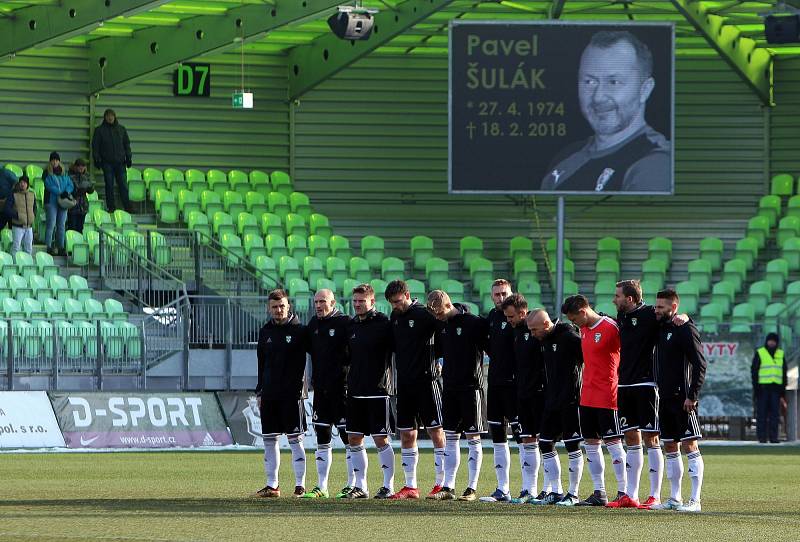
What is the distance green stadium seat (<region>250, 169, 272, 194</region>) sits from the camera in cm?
3312

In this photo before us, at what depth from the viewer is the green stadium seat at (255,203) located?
32250 mm

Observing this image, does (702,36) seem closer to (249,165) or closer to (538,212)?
(538,212)

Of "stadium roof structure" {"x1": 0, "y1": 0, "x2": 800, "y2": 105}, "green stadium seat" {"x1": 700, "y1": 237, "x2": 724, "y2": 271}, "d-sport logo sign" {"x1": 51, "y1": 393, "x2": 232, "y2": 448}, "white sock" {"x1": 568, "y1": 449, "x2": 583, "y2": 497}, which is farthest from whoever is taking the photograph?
"green stadium seat" {"x1": 700, "y1": 237, "x2": 724, "y2": 271}

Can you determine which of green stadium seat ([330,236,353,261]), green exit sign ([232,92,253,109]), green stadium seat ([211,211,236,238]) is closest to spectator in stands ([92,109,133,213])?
green stadium seat ([211,211,236,238])

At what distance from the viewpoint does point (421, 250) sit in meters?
32.6

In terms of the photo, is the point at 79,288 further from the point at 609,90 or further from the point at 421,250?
the point at 609,90

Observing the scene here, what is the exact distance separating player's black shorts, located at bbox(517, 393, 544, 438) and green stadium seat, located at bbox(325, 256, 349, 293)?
51.9 ft

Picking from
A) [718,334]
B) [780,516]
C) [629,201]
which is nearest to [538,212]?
[629,201]

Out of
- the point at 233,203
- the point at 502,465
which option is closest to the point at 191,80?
the point at 233,203

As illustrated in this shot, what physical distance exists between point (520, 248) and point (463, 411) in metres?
17.8

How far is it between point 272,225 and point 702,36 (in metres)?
8.90

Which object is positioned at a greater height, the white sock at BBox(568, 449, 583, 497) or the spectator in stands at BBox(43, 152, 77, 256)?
the spectator in stands at BBox(43, 152, 77, 256)

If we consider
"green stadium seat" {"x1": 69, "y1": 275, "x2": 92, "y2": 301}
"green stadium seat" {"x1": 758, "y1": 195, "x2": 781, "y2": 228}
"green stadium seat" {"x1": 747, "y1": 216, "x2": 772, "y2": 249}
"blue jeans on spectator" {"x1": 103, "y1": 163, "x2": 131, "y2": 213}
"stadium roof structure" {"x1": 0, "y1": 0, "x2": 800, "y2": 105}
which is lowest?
"green stadium seat" {"x1": 69, "y1": 275, "x2": 92, "y2": 301}

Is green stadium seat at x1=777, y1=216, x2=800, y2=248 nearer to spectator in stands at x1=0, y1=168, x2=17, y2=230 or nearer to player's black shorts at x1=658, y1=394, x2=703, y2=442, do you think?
spectator in stands at x1=0, y1=168, x2=17, y2=230
